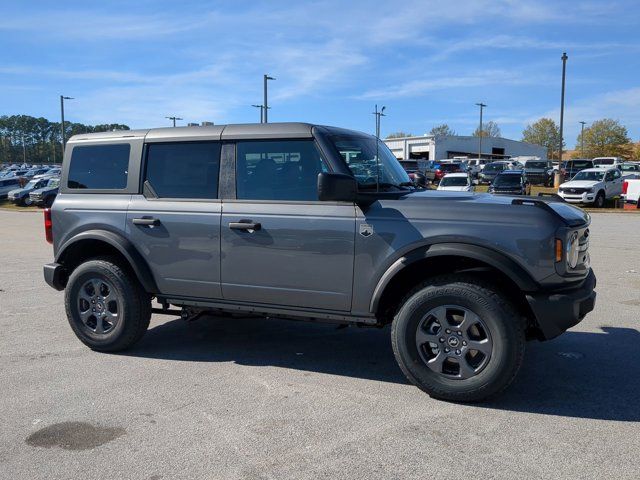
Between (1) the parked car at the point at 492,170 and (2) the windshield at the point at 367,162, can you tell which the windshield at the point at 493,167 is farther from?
(2) the windshield at the point at 367,162

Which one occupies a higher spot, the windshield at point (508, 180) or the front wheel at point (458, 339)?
the windshield at point (508, 180)

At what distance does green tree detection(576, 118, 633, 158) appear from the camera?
103 metres

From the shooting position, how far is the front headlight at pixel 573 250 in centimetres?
399

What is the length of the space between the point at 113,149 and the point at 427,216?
307cm

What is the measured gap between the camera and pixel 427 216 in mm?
4188

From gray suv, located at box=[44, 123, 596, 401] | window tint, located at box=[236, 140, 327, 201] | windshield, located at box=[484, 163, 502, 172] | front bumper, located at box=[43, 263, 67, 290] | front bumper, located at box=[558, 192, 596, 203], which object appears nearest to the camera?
gray suv, located at box=[44, 123, 596, 401]

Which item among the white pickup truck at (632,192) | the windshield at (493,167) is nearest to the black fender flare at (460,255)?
the white pickup truck at (632,192)

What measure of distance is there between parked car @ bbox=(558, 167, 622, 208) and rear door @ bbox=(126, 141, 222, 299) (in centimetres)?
2467

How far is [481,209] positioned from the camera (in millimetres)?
4082

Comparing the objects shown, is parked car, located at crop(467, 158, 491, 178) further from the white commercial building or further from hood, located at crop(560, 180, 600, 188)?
hood, located at crop(560, 180, 600, 188)

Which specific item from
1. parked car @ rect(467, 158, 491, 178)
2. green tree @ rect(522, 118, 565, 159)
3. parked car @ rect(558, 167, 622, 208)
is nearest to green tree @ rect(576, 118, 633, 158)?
green tree @ rect(522, 118, 565, 159)

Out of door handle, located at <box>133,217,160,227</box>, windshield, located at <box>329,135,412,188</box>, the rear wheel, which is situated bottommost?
the rear wheel

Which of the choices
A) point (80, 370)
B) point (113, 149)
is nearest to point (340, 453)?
point (80, 370)

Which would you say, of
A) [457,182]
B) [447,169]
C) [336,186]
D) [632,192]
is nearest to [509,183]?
[457,182]
